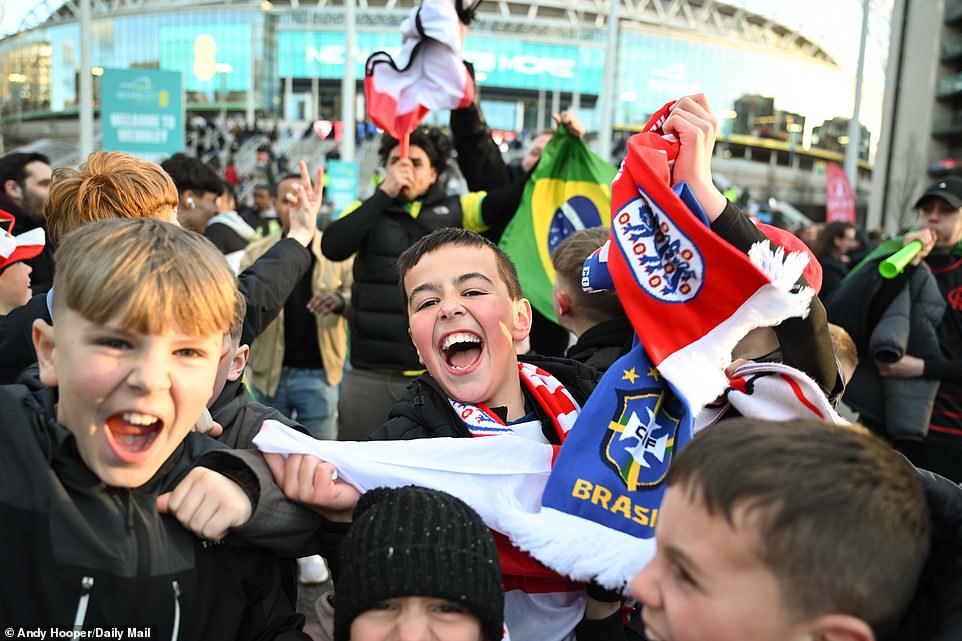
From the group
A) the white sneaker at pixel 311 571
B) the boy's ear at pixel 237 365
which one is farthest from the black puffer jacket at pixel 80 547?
the white sneaker at pixel 311 571

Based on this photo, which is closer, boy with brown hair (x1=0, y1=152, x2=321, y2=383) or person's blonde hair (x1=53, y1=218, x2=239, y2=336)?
person's blonde hair (x1=53, y1=218, x2=239, y2=336)

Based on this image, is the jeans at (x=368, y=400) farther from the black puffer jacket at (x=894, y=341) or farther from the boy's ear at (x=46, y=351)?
the boy's ear at (x=46, y=351)

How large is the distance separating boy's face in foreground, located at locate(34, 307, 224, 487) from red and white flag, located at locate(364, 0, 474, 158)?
298 centimetres

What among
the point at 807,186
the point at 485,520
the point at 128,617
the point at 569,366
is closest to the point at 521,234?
the point at 569,366

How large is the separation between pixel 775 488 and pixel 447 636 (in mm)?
640

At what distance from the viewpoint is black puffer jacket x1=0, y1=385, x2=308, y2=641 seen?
1.35 metres

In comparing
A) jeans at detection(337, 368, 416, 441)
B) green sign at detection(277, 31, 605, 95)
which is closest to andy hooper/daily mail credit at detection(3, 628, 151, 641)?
jeans at detection(337, 368, 416, 441)

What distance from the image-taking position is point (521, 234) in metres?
4.54

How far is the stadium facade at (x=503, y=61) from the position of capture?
65500 mm

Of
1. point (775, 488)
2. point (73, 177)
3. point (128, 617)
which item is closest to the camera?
point (775, 488)

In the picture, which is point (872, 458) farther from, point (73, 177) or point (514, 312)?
point (73, 177)

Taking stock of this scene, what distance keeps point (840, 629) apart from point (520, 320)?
122cm

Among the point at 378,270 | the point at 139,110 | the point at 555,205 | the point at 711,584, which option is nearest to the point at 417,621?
the point at 711,584

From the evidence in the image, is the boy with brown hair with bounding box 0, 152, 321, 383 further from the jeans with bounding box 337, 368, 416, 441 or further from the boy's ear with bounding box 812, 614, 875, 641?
the boy's ear with bounding box 812, 614, 875, 641
